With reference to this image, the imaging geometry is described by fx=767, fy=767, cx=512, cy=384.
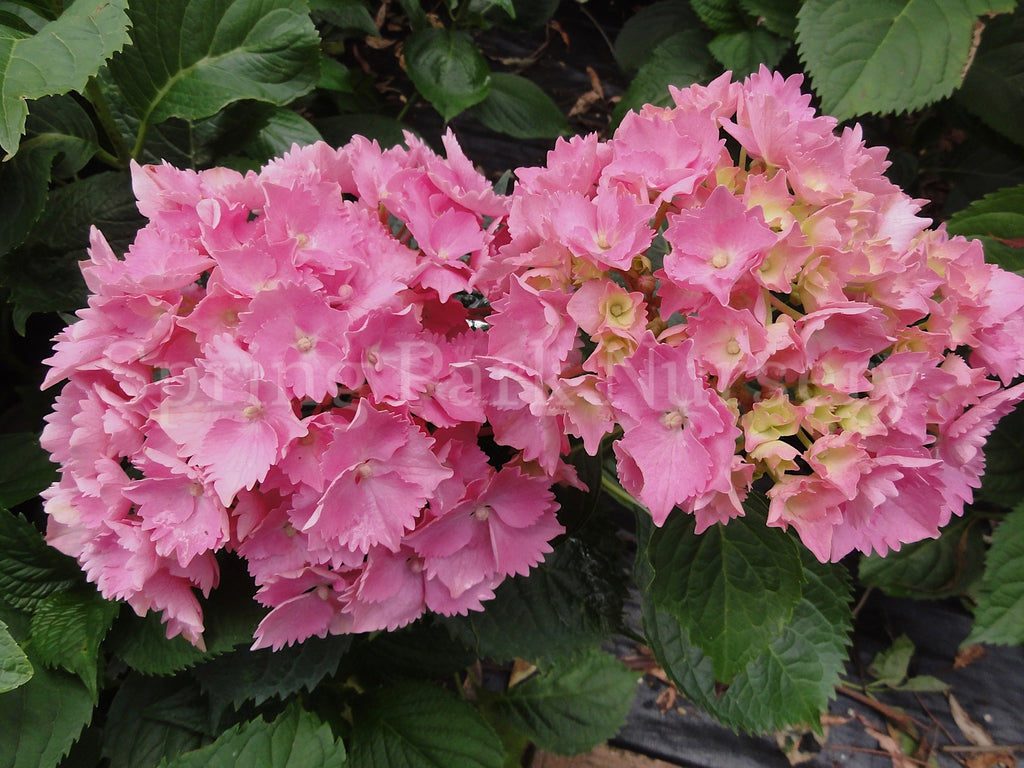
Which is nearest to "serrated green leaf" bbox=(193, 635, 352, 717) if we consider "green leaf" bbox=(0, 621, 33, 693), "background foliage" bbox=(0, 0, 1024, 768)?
"background foliage" bbox=(0, 0, 1024, 768)

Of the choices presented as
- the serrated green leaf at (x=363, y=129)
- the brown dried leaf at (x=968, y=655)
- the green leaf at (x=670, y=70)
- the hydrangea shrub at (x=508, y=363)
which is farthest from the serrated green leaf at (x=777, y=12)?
the brown dried leaf at (x=968, y=655)

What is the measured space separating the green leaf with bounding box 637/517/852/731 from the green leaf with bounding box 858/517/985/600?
517mm

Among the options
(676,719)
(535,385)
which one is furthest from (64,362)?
(676,719)

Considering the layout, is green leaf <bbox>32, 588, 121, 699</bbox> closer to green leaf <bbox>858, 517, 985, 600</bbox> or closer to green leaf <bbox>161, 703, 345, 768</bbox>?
green leaf <bbox>161, 703, 345, 768</bbox>

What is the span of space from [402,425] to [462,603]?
21 cm

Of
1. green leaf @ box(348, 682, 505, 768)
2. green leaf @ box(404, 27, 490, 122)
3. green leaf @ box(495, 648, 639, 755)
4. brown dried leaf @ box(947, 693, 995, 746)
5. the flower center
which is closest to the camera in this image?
the flower center

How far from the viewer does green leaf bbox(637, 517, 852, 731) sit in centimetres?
88

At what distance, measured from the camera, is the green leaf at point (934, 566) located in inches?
53.2

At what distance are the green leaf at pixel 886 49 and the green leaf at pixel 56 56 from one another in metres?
0.91

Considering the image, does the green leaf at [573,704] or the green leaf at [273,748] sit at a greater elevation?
the green leaf at [273,748]

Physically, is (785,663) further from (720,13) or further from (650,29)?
(650,29)

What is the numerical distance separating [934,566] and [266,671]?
1.16m

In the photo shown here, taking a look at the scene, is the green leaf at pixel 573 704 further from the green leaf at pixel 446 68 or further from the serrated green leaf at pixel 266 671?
the green leaf at pixel 446 68

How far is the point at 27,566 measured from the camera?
82 cm
